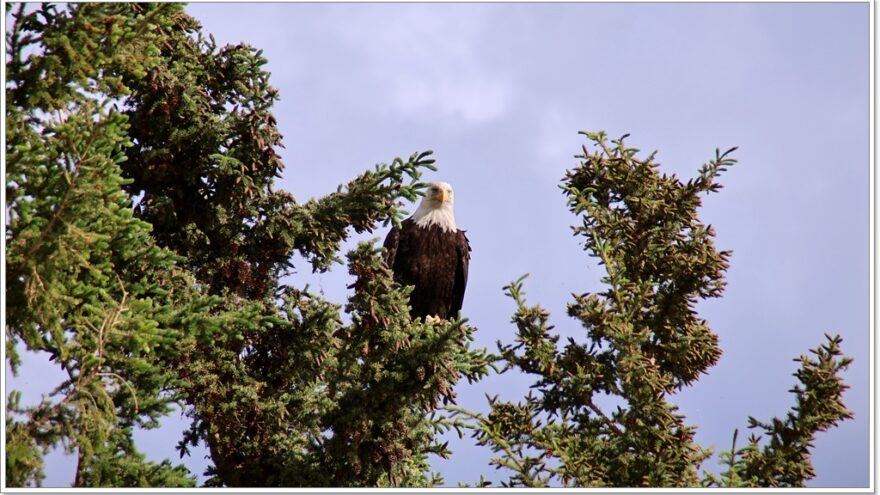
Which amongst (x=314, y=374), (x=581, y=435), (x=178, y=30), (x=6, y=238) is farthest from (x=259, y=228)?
(x=581, y=435)

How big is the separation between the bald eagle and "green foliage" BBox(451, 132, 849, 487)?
3429 millimetres

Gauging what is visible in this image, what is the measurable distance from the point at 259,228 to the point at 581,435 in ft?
10.5

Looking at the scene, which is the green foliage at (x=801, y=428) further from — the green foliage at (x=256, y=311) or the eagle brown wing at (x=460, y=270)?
the eagle brown wing at (x=460, y=270)

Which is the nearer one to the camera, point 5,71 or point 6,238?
point 6,238

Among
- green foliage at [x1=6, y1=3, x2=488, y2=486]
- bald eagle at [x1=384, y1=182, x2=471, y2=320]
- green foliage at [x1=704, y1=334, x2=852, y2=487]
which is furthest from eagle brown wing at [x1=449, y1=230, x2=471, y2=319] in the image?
green foliage at [x1=704, y1=334, x2=852, y2=487]

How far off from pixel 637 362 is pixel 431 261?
4776 mm

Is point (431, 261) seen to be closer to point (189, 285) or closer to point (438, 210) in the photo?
point (438, 210)

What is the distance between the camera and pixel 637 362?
21.5 ft

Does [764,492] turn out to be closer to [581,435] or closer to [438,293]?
[581,435]

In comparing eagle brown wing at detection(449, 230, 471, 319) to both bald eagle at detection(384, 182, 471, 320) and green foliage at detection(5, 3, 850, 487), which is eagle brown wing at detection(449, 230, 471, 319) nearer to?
bald eagle at detection(384, 182, 471, 320)

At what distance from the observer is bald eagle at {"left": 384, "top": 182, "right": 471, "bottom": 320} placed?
35.8ft

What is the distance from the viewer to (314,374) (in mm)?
7754

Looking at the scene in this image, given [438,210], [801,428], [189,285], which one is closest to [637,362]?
[801,428]

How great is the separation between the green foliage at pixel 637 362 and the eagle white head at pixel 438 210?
151 inches
